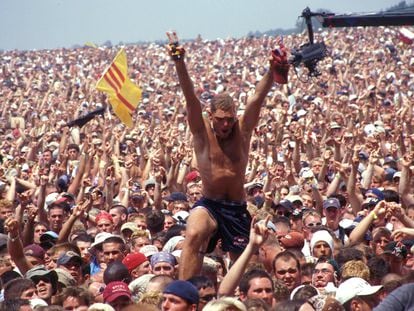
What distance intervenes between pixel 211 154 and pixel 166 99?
25.1 meters

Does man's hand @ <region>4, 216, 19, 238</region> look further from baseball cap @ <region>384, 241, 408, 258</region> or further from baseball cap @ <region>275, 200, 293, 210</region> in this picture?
baseball cap @ <region>275, 200, 293, 210</region>

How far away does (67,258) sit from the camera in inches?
362

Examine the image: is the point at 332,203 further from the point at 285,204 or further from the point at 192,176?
the point at 192,176

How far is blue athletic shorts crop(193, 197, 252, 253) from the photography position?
28.2 ft

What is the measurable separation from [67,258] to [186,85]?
1.76 m

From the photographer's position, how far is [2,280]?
343 inches

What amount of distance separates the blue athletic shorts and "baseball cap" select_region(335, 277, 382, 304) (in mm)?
1237

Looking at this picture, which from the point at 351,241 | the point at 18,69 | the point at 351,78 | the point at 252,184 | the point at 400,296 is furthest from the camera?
the point at 18,69

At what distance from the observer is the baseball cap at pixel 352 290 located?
7414 mm

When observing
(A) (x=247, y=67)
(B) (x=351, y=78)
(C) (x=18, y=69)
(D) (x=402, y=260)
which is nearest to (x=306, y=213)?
(D) (x=402, y=260)

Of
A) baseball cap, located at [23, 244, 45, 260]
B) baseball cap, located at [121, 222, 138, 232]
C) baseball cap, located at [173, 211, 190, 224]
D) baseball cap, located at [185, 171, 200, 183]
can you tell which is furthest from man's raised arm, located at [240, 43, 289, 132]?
baseball cap, located at [185, 171, 200, 183]

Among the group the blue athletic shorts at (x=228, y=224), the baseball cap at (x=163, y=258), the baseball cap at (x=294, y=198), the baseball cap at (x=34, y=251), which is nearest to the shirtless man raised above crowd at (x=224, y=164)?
the blue athletic shorts at (x=228, y=224)

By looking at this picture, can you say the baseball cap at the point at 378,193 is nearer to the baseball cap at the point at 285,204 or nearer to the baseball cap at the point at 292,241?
the baseball cap at the point at 285,204

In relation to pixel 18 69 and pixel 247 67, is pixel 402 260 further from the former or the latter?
pixel 18 69
